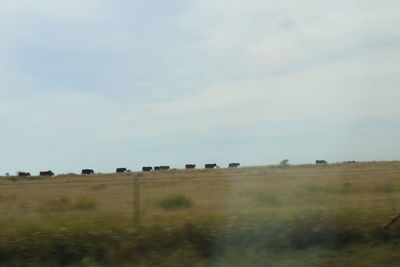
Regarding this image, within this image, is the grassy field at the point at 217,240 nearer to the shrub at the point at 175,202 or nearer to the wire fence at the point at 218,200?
the wire fence at the point at 218,200

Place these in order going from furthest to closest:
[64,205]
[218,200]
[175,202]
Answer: [64,205] → [175,202] → [218,200]

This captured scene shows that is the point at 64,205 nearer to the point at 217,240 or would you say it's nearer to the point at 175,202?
the point at 175,202

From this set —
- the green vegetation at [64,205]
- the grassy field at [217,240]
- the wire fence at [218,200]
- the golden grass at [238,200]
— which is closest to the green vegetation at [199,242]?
the grassy field at [217,240]

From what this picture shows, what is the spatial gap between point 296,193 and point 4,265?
36.7ft

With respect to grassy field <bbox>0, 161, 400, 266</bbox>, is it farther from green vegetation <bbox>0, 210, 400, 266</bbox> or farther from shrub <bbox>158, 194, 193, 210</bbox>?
shrub <bbox>158, 194, 193, 210</bbox>

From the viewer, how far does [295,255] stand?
9.29 metres

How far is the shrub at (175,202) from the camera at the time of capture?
1638cm

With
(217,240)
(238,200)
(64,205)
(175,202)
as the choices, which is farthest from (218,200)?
(217,240)

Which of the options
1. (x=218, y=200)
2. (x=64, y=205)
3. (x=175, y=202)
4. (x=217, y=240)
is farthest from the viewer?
(x=64, y=205)

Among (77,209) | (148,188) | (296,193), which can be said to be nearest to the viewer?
(77,209)

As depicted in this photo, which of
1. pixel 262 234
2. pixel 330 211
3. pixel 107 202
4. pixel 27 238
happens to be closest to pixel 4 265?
pixel 27 238

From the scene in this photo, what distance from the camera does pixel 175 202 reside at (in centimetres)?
1706

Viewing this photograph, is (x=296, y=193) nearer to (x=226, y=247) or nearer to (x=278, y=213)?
(x=278, y=213)

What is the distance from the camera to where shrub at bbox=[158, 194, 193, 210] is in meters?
16.4
